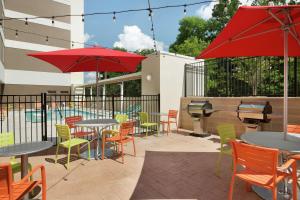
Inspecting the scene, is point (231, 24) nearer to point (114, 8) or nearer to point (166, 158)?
point (166, 158)

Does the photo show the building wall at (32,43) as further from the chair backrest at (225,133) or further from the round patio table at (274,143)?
the round patio table at (274,143)

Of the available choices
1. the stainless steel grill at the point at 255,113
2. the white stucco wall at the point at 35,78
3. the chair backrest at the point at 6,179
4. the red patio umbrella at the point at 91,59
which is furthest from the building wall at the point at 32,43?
the chair backrest at the point at 6,179

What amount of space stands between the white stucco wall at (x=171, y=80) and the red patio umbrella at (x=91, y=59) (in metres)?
2.03

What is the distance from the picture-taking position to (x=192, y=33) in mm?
33406

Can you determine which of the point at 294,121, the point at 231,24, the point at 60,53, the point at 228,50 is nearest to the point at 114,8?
the point at 60,53

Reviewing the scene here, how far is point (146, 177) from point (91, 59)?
347 centimetres

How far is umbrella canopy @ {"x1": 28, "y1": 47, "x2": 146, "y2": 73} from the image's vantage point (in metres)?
4.76

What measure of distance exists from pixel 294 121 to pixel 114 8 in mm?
6148

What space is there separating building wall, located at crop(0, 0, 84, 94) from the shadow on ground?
2110 centimetres

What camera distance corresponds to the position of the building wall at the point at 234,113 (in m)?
5.76

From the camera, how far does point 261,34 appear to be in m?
3.53

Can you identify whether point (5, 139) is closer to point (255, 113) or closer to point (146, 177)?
point (146, 177)

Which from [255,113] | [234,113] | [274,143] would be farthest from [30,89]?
Answer: [274,143]

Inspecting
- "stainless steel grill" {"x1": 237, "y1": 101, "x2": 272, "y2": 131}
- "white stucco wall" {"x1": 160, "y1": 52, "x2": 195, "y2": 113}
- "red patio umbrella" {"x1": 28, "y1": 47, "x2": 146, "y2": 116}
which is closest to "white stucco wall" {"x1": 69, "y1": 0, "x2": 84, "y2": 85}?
"white stucco wall" {"x1": 160, "y1": 52, "x2": 195, "y2": 113}
